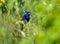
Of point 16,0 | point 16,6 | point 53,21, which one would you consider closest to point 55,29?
point 53,21

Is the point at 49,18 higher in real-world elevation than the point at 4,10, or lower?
higher

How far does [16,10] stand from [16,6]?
116 mm

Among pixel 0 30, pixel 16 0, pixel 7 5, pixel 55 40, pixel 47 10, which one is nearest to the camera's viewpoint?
pixel 55 40

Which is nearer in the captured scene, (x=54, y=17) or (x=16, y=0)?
(x=54, y=17)

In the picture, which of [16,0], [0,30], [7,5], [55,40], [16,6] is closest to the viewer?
[55,40]

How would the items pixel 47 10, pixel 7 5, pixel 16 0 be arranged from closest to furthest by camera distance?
pixel 47 10, pixel 7 5, pixel 16 0

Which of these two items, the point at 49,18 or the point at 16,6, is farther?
the point at 16,6

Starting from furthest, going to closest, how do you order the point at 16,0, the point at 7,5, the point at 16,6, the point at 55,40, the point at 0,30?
the point at 16,6 < the point at 16,0 < the point at 7,5 < the point at 0,30 < the point at 55,40

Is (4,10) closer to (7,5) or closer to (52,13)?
(7,5)

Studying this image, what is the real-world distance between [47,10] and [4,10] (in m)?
1.22

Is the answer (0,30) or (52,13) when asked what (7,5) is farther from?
(52,13)

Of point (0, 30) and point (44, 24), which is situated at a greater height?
point (44, 24)

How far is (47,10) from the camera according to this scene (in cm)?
85

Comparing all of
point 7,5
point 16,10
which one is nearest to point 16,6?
point 16,10
